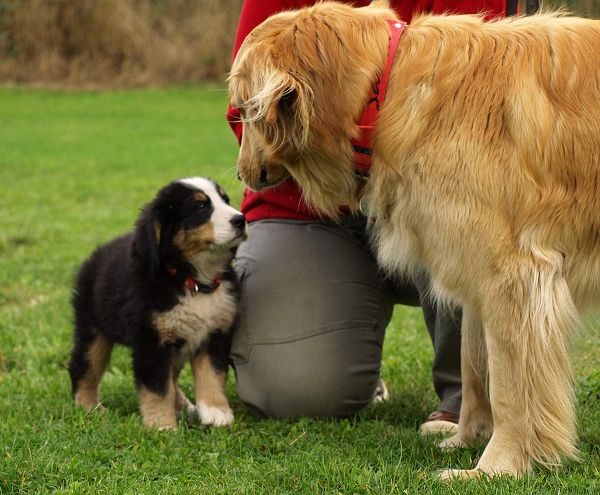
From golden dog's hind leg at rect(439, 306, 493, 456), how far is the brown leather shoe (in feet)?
0.43

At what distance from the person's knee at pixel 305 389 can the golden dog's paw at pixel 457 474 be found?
36.1 inches

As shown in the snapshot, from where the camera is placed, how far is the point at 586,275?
3.06m

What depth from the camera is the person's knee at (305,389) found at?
397 cm

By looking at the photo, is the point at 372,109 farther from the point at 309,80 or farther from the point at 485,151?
the point at 485,151

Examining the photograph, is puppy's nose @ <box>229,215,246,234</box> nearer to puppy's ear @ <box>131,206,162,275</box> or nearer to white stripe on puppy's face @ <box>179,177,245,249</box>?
white stripe on puppy's face @ <box>179,177,245,249</box>

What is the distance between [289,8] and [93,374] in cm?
181

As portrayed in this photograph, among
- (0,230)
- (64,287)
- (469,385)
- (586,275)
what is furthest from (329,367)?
(0,230)

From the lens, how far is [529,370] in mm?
3020

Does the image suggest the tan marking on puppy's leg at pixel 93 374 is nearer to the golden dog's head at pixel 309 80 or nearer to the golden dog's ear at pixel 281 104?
the golden dog's head at pixel 309 80

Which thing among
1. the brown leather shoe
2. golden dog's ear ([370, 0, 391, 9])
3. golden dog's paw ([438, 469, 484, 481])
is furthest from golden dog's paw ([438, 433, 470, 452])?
golden dog's ear ([370, 0, 391, 9])

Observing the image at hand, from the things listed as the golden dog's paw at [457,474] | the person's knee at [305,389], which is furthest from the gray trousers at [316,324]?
the golden dog's paw at [457,474]

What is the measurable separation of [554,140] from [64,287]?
4234 millimetres

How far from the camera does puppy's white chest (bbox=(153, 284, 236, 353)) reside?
3805mm

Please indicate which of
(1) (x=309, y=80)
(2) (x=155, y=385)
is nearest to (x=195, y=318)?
(2) (x=155, y=385)
